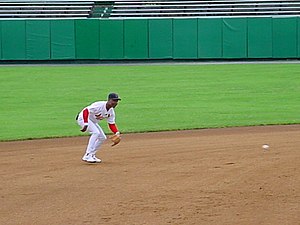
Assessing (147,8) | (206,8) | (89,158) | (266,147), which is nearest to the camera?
(89,158)

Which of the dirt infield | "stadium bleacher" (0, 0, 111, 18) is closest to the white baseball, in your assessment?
the dirt infield

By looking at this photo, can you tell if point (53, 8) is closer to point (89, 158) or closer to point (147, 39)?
point (147, 39)

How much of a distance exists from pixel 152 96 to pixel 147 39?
14.7 m

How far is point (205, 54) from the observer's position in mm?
42875

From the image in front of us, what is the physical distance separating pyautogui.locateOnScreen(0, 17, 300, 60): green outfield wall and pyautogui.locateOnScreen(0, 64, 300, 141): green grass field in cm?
202

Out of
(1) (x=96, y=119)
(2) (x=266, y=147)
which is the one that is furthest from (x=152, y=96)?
Answer: (1) (x=96, y=119)

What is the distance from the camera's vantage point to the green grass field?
71.1 feet

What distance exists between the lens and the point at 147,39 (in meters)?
42.8

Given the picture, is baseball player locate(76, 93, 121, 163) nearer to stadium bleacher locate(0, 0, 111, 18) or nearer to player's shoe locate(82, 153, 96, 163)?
player's shoe locate(82, 153, 96, 163)

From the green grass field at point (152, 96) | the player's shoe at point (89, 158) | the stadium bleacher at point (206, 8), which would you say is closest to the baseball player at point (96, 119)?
the player's shoe at point (89, 158)

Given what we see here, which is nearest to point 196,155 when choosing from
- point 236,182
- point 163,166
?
point 163,166

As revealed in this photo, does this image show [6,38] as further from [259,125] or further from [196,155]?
[196,155]

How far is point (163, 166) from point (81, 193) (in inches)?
106

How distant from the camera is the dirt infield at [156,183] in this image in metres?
9.85
